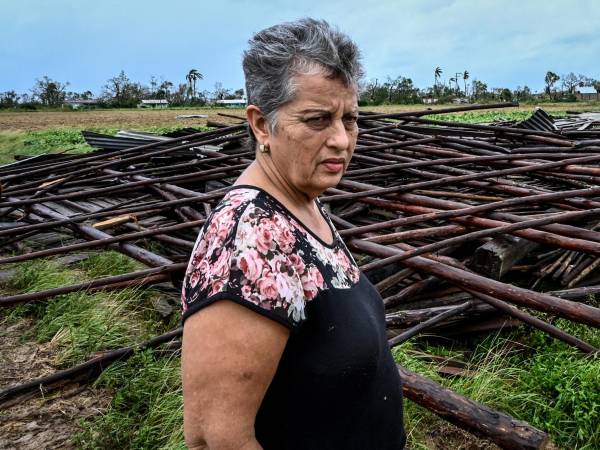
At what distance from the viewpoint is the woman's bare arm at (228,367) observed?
40.7 inches

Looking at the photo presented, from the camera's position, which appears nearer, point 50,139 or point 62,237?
point 62,237

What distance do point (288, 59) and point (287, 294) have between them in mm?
551

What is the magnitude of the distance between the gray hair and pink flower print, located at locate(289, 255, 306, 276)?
340mm

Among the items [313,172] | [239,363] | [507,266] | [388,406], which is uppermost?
[313,172]

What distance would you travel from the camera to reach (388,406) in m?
1.45

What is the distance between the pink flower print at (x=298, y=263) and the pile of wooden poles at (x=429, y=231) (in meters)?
1.24

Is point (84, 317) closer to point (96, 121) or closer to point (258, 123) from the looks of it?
point (258, 123)

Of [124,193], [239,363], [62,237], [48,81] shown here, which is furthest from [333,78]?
[48,81]

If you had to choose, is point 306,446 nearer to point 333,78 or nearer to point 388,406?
point 388,406

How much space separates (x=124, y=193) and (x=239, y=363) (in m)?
6.12

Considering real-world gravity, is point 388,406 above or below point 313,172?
A: below

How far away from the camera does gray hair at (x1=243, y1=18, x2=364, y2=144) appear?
1215mm

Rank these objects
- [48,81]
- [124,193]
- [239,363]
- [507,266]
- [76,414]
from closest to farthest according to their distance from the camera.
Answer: [239,363] → [76,414] → [507,266] → [124,193] → [48,81]

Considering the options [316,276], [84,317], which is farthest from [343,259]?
[84,317]
